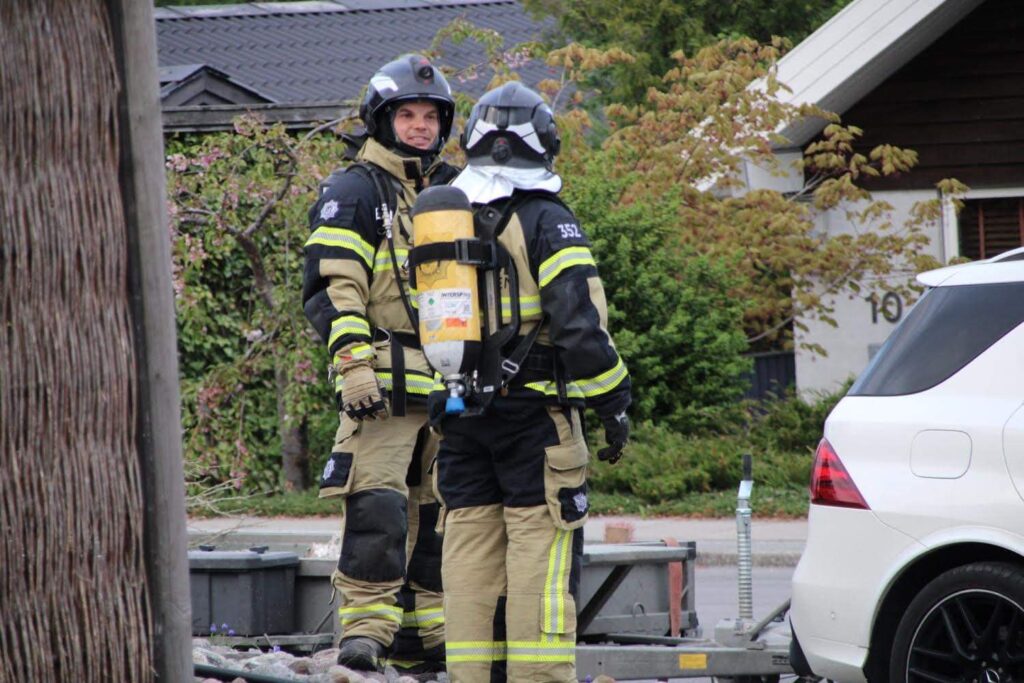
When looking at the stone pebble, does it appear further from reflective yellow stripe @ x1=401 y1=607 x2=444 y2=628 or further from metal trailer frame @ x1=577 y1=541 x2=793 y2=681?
metal trailer frame @ x1=577 y1=541 x2=793 y2=681

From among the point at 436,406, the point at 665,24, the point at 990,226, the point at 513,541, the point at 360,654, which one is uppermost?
the point at 665,24

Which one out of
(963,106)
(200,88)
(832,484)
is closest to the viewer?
(832,484)

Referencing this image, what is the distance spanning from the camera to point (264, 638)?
6266 millimetres

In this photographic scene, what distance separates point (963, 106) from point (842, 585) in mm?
12483

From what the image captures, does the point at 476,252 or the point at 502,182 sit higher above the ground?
the point at 502,182

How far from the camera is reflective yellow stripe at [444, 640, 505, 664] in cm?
511

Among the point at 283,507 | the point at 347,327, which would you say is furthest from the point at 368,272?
the point at 283,507

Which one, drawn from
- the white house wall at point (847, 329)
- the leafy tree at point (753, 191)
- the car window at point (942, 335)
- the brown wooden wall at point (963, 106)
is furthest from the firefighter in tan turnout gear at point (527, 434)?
the brown wooden wall at point (963, 106)

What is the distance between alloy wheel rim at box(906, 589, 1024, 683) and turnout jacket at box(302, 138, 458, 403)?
1968mm

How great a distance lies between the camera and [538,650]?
196 inches

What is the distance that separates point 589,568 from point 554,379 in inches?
55.9

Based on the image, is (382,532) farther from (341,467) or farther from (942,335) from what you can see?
(942,335)

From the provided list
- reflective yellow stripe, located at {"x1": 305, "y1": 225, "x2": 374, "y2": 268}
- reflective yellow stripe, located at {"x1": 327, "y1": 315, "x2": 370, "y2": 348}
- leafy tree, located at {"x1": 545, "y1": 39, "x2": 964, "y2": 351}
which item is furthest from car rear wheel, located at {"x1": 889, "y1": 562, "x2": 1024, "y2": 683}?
leafy tree, located at {"x1": 545, "y1": 39, "x2": 964, "y2": 351}

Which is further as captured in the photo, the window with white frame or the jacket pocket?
the window with white frame
